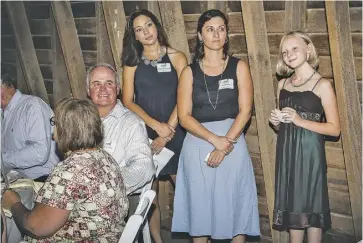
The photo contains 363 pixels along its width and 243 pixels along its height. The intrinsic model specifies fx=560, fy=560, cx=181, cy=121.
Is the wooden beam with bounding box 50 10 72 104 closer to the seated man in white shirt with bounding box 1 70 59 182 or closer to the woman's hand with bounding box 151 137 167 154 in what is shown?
the seated man in white shirt with bounding box 1 70 59 182

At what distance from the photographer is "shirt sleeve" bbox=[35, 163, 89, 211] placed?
7.66 feet

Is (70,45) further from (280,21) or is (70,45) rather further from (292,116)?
(292,116)

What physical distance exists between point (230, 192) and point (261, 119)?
2.01 ft

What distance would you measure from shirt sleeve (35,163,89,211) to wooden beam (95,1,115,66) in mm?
2476

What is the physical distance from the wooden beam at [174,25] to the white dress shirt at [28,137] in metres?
1.01

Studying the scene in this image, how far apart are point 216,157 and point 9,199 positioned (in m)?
1.24

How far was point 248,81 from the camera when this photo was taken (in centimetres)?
331

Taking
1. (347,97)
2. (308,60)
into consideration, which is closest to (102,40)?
(308,60)

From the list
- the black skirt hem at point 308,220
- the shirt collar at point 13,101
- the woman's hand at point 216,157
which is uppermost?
the shirt collar at point 13,101

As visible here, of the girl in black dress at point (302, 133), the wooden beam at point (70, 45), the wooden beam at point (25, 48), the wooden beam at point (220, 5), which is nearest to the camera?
the girl in black dress at point (302, 133)

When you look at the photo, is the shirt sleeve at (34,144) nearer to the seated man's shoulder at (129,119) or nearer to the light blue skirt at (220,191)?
the seated man's shoulder at (129,119)

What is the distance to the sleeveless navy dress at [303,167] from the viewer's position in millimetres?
3133

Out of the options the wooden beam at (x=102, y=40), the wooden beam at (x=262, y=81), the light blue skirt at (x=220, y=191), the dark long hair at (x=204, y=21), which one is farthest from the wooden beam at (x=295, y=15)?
the wooden beam at (x=102, y=40)

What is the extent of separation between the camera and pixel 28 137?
3.61 m
